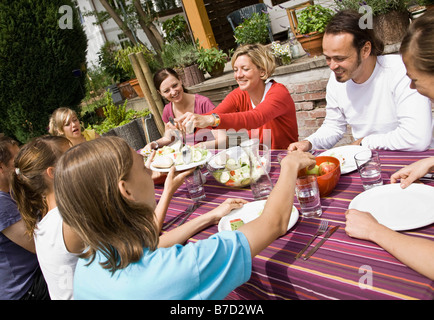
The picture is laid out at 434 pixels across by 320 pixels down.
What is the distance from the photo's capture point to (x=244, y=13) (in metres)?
8.39

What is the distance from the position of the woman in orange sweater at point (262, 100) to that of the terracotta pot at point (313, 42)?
1.73m

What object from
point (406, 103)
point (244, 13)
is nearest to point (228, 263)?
point (406, 103)

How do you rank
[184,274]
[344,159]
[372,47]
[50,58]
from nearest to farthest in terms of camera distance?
1. [184,274]
2. [344,159]
3. [372,47]
4. [50,58]

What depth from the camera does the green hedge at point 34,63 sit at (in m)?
6.08

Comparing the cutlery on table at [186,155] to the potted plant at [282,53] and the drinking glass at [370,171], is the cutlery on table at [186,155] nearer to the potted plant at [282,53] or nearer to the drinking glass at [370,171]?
the drinking glass at [370,171]

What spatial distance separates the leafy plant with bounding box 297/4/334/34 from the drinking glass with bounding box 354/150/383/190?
3269 mm

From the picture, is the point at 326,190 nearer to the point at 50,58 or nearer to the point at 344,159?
the point at 344,159

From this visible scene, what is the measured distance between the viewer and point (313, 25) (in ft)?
14.8

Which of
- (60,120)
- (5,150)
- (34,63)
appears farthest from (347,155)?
(34,63)

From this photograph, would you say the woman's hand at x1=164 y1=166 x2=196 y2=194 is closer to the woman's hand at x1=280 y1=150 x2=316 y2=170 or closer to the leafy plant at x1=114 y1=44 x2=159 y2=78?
the woman's hand at x1=280 y1=150 x2=316 y2=170

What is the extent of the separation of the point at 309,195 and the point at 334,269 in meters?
0.42

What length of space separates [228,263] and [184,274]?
0.50 ft

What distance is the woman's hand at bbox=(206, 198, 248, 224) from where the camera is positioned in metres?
1.79

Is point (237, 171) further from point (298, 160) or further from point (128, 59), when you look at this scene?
point (128, 59)
